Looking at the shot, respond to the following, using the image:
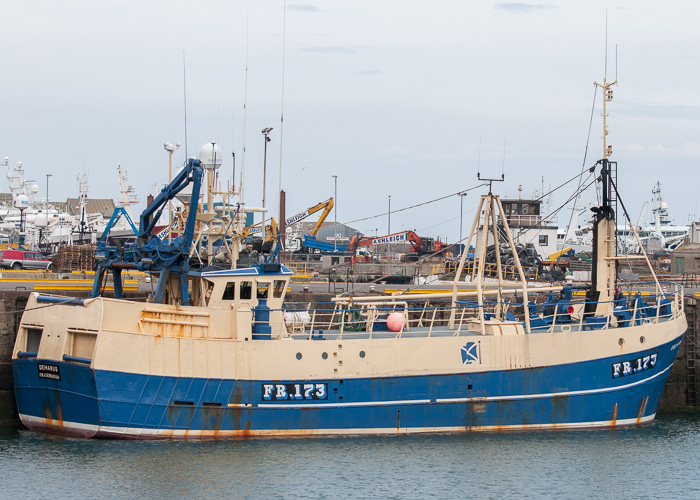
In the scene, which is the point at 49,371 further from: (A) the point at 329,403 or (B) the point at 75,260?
(B) the point at 75,260

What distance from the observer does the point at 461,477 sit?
1973 centimetres

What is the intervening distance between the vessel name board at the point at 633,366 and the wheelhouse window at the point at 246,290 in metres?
9.52

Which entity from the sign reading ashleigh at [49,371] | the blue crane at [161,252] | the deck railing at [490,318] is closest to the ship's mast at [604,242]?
the deck railing at [490,318]

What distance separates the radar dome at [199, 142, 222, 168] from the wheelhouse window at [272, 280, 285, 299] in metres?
3.70

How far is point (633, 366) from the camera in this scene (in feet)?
77.2

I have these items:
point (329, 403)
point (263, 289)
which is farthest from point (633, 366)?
point (263, 289)

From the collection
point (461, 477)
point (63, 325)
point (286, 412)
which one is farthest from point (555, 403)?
point (63, 325)

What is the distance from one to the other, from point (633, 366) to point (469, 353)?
15.1ft

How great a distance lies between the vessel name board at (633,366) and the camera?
23.3 m

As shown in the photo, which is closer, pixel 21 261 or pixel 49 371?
pixel 49 371

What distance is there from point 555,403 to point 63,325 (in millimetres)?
12335

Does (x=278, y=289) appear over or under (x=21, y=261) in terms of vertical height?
under

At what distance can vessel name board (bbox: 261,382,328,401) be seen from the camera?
859 inches

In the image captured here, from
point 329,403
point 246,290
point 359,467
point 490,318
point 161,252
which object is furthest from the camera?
point 490,318
